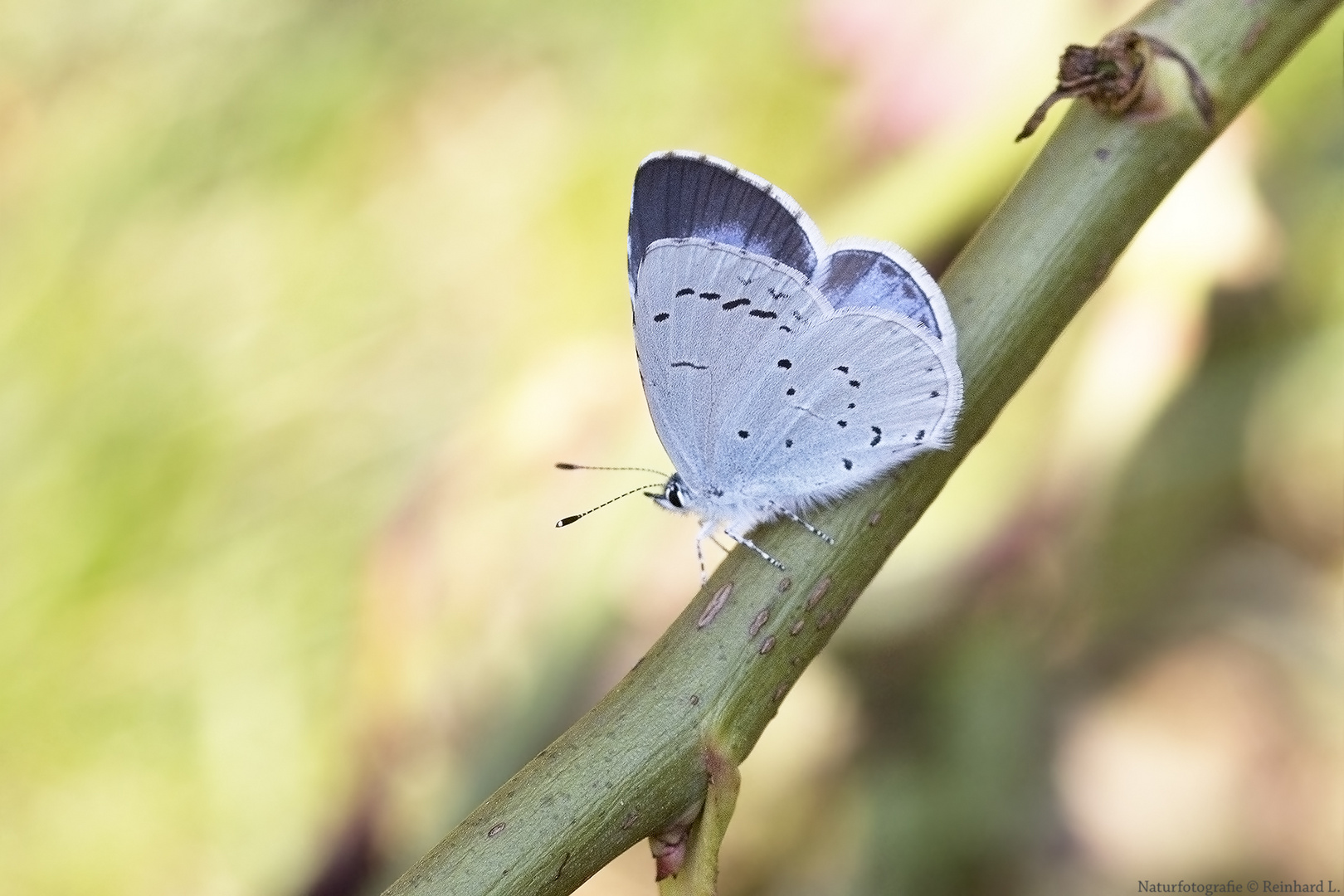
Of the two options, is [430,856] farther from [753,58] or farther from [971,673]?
[753,58]

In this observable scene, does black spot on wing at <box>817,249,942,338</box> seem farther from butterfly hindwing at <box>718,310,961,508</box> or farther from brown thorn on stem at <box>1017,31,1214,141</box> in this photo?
brown thorn on stem at <box>1017,31,1214,141</box>

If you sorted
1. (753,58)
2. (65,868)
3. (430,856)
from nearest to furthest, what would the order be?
1. (430,856)
2. (65,868)
3. (753,58)

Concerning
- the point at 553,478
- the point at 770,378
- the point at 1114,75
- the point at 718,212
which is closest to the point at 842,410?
the point at 770,378

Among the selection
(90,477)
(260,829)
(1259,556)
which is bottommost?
(1259,556)

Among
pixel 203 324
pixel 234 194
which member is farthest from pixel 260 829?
pixel 234 194

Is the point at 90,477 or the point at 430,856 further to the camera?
the point at 90,477

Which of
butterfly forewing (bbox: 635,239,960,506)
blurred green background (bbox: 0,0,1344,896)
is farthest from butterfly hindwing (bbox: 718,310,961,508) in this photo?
blurred green background (bbox: 0,0,1344,896)
